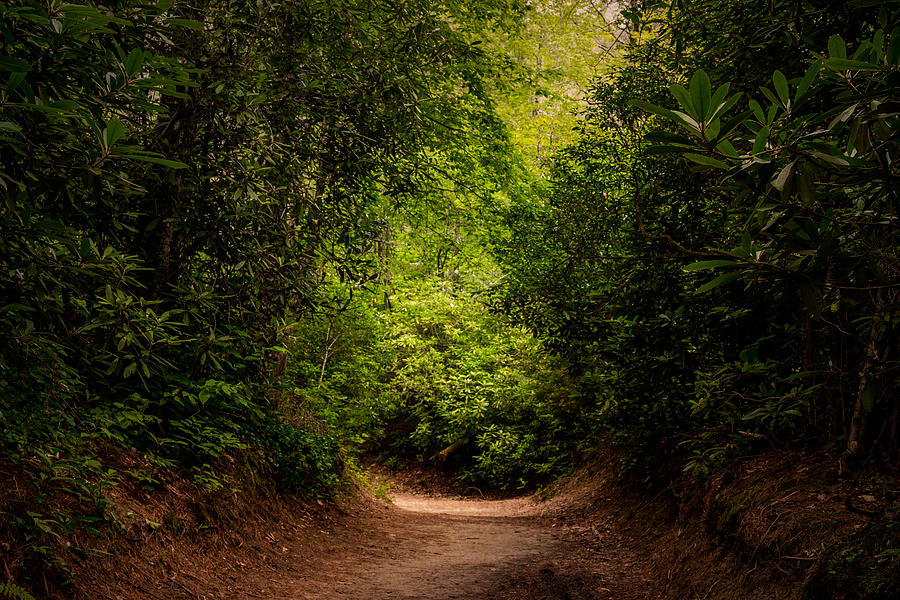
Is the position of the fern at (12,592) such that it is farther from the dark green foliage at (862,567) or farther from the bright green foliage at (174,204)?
the dark green foliage at (862,567)

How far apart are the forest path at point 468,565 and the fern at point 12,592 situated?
259 centimetres

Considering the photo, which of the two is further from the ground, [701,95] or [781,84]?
[781,84]

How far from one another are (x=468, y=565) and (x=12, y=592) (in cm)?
468

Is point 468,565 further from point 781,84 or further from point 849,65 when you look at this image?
point 849,65

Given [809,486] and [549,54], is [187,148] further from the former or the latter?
[549,54]

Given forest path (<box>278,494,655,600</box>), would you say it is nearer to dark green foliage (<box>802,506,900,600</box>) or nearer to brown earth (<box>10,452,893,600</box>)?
brown earth (<box>10,452,893,600</box>)

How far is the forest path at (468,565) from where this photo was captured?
5.30 m

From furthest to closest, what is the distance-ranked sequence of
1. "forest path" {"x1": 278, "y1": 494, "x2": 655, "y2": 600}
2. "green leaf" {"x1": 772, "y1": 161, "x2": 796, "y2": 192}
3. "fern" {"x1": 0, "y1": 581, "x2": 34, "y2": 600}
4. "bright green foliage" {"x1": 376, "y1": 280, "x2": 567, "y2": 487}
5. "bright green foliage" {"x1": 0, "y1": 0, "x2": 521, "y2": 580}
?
"bright green foliage" {"x1": 376, "y1": 280, "x2": 567, "y2": 487} → "forest path" {"x1": 278, "y1": 494, "x2": 655, "y2": 600} → "fern" {"x1": 0, "y1": 581, "x2": 34, "y2": 600} → "bright green foliage" {"x1": 0, "y1": 0, "x2": 521, "y2": 580} → "green leaf" {"x1": 772, "y1": 161, "x2": 796, "y2": 192}

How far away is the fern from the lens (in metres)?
2.71

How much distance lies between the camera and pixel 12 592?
272 cm

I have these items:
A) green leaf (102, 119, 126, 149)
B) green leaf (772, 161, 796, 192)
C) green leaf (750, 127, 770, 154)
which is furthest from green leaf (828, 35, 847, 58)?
green leaf (102, 119, 126, 149)

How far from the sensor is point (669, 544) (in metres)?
6.17

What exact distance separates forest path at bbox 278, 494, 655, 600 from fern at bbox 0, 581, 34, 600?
2590 millimetres

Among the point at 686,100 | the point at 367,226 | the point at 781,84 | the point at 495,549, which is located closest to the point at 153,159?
the point at 686,100
